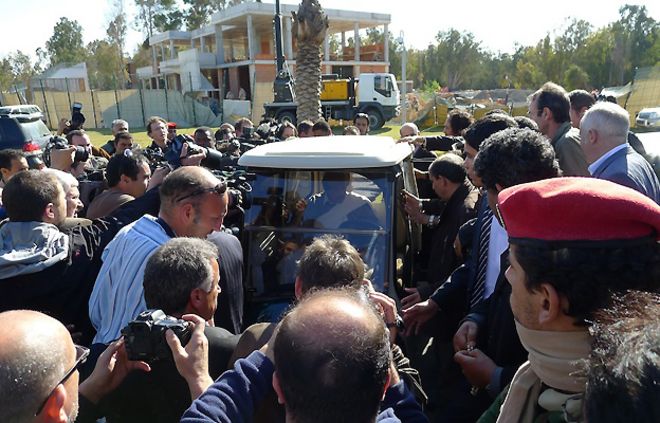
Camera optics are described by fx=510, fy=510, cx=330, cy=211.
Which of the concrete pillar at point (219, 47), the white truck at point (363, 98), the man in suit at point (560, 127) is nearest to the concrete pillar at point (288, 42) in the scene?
the concrete pillar at point (219, 47)

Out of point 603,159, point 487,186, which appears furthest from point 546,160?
point 603,159

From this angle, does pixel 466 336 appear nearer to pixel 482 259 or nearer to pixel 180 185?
pixel 482 259

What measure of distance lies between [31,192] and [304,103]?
15.1 metres

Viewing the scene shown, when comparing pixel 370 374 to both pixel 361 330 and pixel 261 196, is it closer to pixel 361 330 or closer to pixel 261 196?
pixel 361 330

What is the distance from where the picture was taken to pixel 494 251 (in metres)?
2.73

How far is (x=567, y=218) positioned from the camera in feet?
4.64

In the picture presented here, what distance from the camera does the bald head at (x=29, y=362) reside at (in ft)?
4.41

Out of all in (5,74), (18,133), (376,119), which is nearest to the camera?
(18,133)

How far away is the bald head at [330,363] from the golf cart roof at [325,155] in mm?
1917

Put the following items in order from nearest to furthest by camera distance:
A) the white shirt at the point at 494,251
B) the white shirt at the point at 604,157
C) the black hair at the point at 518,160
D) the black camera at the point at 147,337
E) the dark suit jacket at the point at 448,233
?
the black camera at the point at 147,337
the black hair at the point at 518,160
the white shirt at the point at 494,251
the white shirt at the point at 604,157
the dark suit jacket at the point at 448,233

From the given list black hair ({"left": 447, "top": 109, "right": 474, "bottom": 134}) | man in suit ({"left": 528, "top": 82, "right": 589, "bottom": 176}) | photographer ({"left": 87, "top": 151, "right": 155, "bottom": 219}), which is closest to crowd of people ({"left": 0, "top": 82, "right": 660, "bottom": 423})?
photographer ({"left": 87, "top": 151, "right": 155, "bottom": 219})

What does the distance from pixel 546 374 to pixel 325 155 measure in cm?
200

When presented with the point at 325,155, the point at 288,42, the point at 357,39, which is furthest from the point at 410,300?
the point at 357,39

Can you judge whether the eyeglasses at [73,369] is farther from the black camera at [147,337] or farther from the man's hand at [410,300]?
the man's hand at [410,300]
